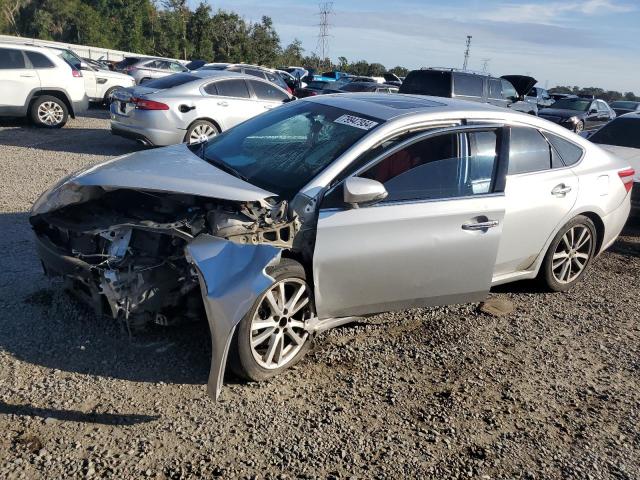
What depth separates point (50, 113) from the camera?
1261 centimetres

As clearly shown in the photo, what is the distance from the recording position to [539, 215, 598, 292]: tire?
5258 mm

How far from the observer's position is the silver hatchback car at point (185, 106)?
9945 millimetres

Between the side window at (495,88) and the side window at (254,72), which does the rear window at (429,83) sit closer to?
the side window at (495,88)

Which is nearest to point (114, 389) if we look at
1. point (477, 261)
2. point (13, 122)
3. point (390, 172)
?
point (390, 172)

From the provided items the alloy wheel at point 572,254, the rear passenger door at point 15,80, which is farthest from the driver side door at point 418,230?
the rear passenger door at point 15,80

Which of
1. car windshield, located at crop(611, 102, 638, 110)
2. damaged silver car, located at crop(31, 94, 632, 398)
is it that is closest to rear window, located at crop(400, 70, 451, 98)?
damaged silver car, located at crop(31, 94, 632, 398)

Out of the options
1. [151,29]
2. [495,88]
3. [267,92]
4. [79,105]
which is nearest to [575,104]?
[495,88]

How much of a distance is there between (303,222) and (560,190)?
2576 millimetres

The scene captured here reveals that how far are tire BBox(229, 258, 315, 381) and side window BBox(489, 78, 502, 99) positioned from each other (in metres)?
11.7

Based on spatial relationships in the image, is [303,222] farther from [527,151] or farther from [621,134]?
[621,134]

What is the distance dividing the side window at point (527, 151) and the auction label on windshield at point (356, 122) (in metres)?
1.28

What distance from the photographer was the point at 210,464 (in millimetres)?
2900

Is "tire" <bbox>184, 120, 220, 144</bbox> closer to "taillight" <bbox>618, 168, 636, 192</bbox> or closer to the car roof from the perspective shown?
the car roof

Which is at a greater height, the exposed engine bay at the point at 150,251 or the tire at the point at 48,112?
the exposed engine bay at the point at 150,251
